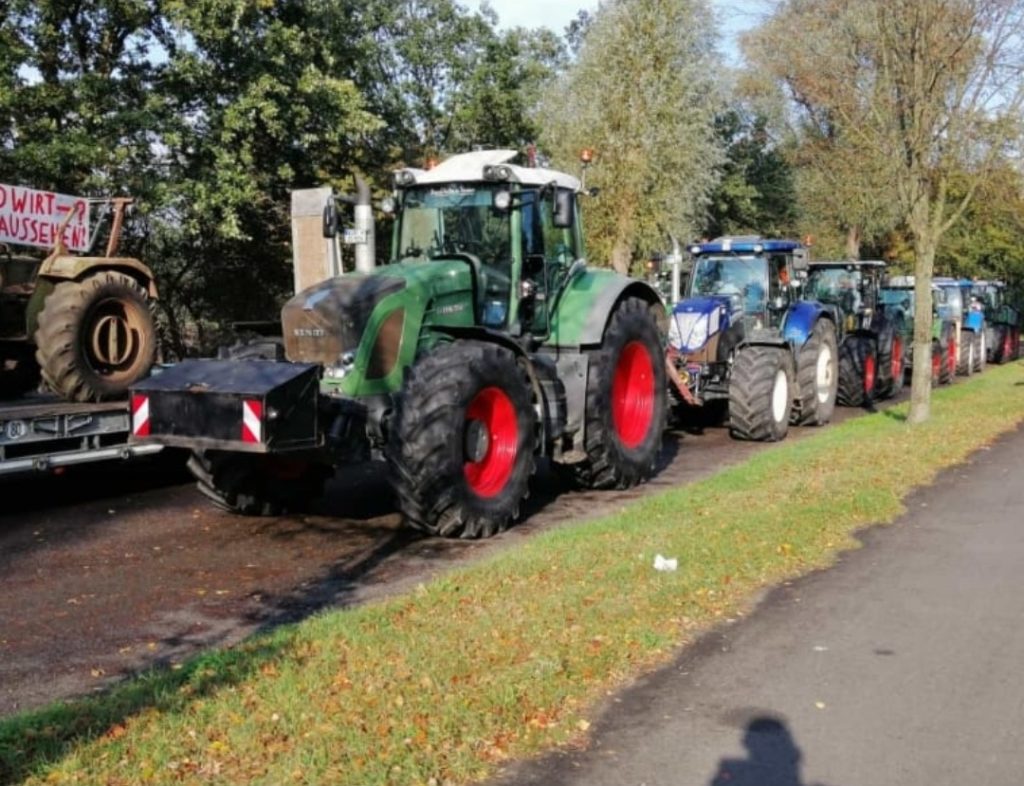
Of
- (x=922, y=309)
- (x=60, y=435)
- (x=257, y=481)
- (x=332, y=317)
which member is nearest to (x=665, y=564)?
(x=332, y=317)

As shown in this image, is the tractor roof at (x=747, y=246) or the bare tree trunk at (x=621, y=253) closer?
the tractor roof at (x=747, y=246)

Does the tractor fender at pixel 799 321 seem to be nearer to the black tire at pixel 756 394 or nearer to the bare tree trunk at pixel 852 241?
the black tire at pixel 756 394

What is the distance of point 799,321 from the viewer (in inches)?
632

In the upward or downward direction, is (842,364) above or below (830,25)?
below

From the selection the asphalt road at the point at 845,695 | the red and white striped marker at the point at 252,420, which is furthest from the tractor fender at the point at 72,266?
the asphalt road at the point at 845,695

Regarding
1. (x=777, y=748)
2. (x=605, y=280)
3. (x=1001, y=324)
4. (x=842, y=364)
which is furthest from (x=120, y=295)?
(x=1001, y=324)

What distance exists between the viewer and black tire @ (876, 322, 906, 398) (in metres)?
19.9

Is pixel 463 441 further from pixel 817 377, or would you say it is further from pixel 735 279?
pixel 817 377

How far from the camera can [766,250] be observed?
15766mm

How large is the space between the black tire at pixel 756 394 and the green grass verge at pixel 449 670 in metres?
5.13

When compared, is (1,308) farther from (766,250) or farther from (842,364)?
(842,364)

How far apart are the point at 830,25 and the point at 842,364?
6.40 m

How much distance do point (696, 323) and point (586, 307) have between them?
425cm

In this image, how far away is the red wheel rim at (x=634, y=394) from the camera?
1145 centimetres
